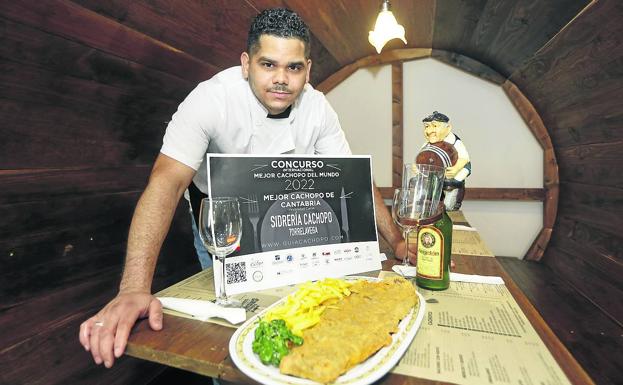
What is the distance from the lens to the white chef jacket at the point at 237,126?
49.7 inches

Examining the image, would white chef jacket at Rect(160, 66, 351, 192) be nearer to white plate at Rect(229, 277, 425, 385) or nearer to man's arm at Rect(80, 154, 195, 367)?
man's arm at Rect(80, 154, 195, 367)

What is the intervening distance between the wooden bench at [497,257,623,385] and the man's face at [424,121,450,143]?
132 cm

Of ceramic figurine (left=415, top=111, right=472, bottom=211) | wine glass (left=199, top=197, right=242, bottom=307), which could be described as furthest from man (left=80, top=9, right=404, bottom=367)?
ceramic figurine (left=415, top=111, right=472, bottom=211)

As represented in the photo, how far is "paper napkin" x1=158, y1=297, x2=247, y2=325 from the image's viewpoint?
2.62ft

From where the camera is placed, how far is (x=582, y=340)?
1983mm

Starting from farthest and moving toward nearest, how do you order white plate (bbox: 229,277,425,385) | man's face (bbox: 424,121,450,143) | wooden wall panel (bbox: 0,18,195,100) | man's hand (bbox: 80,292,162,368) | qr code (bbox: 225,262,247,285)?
man's face (bbox: 424,121,450,143), wooden wall panel (bbox: 0,18,195,100), qr code (bbox: 225,262,247,285), man's hand (bbox: 80,292,162,368), white plate (bbox: 229,277,425,385)

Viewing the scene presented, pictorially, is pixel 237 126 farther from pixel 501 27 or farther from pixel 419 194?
pixel 501 27

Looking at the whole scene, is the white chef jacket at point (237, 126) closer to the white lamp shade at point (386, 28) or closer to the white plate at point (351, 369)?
the white plate at point (351, 369)

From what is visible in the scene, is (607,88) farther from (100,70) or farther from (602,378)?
(100,70)

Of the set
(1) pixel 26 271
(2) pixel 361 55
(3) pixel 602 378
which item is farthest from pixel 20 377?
(2) pixel 361 55

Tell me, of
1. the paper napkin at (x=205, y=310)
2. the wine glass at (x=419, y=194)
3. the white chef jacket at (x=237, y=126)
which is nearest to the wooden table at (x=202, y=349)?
the paper napkin at (x=205, y=310)

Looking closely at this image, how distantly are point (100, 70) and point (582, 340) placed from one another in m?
2.73

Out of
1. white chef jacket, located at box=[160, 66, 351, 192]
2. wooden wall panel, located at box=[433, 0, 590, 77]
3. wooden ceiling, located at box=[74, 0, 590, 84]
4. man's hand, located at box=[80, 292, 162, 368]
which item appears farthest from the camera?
wooden wall panel, located at box=[433, 0, 590, 77]

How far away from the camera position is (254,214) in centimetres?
105
